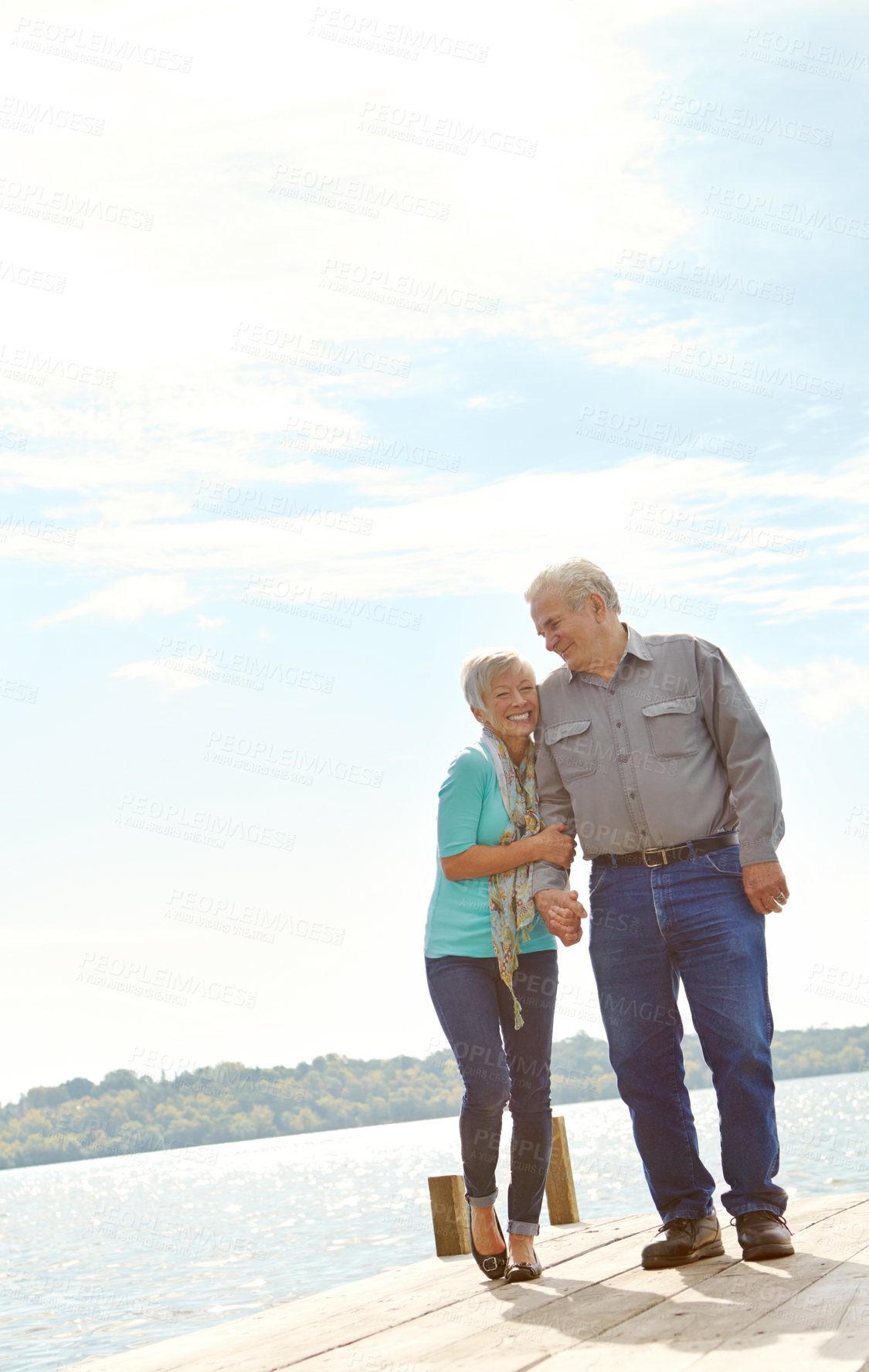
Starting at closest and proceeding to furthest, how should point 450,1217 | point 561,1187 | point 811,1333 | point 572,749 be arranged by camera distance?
point 811,1333 < point 572,749 < point 450,1217 < point 561,1187

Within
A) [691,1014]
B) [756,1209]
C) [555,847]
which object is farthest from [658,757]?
[756,1209]

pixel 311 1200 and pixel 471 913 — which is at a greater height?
pixel 471 913

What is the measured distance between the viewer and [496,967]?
4.23 meters

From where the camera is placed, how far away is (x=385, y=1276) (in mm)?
Answer: 5008

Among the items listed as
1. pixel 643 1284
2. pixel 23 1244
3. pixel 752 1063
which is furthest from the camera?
pixel 23 1244

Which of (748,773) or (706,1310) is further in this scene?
(748,773)

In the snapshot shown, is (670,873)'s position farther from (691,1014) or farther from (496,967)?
(496,967)

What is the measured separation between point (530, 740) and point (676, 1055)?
3.89ft

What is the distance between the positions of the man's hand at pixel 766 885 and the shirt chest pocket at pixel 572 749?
2.02 ft

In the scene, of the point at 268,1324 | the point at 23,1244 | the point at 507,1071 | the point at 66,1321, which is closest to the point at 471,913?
the point at 507,1071

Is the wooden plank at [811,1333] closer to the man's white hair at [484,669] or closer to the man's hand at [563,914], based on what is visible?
the man's hand at [563,914]

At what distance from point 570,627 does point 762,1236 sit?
1998 mm

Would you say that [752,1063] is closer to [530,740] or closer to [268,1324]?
[530,740]

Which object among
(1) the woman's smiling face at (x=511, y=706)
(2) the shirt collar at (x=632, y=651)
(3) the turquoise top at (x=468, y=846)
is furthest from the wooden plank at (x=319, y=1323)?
(2) the shirt collar at (x=632, y=651)
